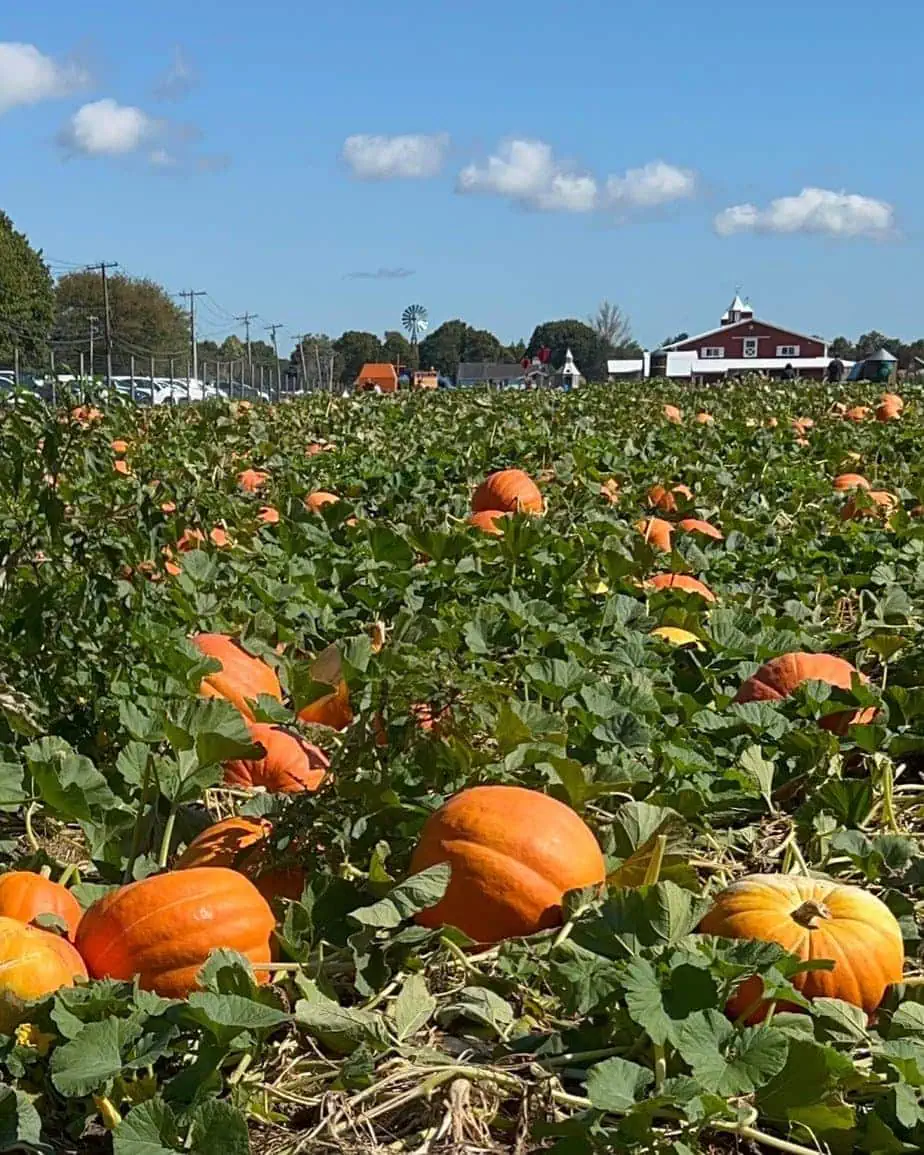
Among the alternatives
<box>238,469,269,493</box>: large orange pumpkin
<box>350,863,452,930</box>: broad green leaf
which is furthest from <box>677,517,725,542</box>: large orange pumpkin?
<box>350,863,452,930</box>: broad green leaf

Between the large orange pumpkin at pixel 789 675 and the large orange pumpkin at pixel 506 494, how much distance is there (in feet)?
10.7

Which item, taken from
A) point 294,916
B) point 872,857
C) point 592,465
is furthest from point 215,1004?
point 592,465

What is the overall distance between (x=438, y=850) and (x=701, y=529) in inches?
166

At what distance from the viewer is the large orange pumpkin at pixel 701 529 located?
6.30m

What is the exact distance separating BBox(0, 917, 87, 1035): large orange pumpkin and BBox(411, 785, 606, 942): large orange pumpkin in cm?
61

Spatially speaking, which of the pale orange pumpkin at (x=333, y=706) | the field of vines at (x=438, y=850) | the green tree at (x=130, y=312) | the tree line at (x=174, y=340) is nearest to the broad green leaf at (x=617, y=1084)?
the field of vines at (x=438, y=850)

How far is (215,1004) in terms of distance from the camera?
6.27ft

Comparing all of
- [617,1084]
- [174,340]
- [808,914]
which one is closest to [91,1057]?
[617,1084]

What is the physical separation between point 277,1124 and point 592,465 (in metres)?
7.11

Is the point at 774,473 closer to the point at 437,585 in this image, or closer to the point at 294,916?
the point at 437,585

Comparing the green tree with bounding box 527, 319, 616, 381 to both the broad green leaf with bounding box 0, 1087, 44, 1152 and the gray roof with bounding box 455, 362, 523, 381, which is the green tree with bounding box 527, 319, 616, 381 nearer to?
the gray roof with bounding box 455, 362, 523, 381

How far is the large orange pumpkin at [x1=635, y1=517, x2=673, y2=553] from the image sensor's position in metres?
6.07

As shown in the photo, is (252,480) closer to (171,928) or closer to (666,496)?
(666,496)

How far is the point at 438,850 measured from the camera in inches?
97.6
